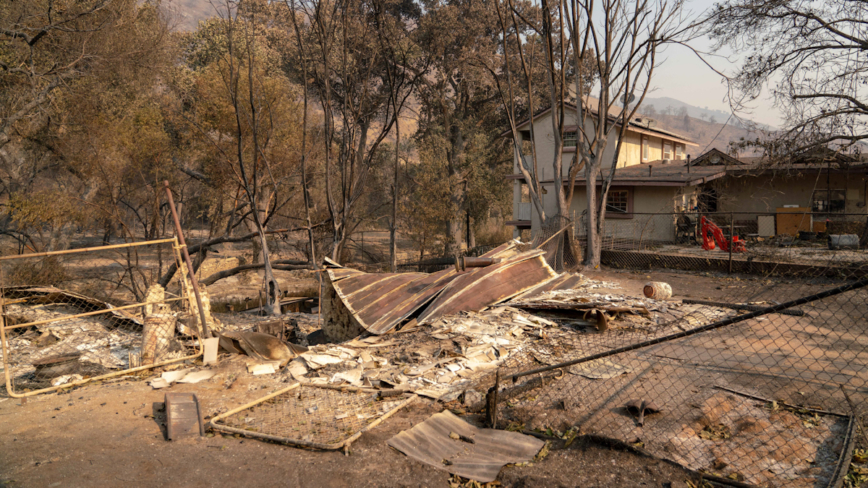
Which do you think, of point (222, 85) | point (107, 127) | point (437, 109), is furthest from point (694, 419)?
point (437, 109)

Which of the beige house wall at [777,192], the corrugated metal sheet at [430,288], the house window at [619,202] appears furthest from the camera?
the house window at [619,202]

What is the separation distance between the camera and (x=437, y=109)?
31781mm

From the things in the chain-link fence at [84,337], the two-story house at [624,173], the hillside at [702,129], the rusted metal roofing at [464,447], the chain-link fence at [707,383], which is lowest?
the rusted metal roofing at [464,447]

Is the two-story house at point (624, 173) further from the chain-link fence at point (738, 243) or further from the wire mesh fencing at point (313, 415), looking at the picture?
the wire mesh fencing at point (313, 415)

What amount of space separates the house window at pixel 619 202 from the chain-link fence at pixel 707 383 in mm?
11849

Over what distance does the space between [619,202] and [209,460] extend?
21.5 m

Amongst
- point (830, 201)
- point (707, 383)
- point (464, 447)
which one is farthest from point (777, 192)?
point (464, 447)

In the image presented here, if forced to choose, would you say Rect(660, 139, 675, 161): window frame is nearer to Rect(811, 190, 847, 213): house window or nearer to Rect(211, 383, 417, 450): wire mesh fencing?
Rect(811, 190, 847, 213): house window

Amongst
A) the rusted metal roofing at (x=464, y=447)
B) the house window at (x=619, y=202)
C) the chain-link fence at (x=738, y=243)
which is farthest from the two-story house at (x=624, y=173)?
the rusted metal roofing at (x=464, y=447)

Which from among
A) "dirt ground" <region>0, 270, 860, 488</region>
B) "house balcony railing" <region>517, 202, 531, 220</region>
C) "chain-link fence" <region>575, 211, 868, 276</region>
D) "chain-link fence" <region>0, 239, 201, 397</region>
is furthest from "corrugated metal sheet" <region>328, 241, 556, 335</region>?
"house balcony railing" <region>517, 202, 531, 220</region>

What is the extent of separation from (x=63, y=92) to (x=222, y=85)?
4882 millimetres

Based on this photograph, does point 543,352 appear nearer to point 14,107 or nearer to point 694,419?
point 694,419

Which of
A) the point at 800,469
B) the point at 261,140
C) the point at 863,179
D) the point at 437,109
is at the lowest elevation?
the point at 800,469

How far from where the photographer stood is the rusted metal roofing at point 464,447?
13.2 feet
